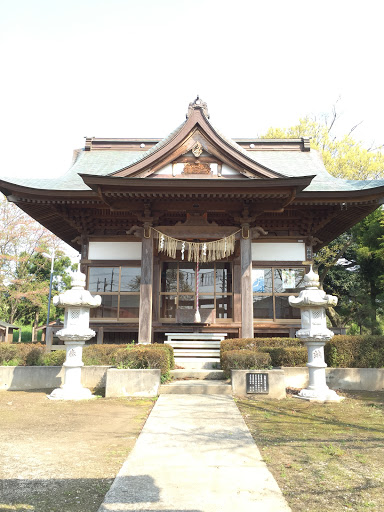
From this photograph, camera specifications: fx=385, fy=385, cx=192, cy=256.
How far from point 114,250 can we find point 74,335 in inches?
254

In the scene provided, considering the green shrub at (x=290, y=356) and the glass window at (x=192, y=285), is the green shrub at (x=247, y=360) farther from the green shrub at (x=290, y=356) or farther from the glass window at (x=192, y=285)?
the glass window at (x=192, y=285)

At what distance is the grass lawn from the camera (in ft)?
11.2

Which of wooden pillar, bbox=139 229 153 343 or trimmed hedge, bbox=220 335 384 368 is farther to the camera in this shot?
wooden pillar, bbox=139 229 153 343

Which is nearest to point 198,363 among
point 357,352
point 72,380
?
point 72,380

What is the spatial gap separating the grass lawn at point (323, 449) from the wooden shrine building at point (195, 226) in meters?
4.93

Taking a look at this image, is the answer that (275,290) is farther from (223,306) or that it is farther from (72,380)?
(72,380)

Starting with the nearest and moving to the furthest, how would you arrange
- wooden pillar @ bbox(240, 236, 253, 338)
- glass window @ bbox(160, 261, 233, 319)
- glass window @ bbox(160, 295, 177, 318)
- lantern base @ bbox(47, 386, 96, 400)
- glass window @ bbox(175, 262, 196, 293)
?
lantern base @ bbox(47, 386, 96, 400) < wooden pillar @ bbox(240, 236, 253, 338) < glass window @ bbox(160, 261, 233, 319) < glass window @ bbox(160, 295, 177, 318) < glass window @ bbox(175, 262, 196, 293)

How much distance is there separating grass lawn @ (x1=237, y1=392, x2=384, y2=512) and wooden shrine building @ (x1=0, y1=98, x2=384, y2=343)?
493 centimetres

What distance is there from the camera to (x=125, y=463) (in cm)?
412

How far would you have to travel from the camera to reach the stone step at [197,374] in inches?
395

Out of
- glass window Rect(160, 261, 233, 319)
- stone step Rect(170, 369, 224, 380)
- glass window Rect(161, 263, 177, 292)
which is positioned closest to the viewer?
stone step Rect(170, 369, 224, 380)

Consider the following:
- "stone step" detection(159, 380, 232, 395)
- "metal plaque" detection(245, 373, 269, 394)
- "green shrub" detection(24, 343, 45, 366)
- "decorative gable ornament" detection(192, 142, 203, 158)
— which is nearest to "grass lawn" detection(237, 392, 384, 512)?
"metal plaque" detection(245, 373, 269, 394)

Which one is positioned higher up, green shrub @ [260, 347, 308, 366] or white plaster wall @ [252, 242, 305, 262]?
white plaster wall @ [252, 242, 305, 262]

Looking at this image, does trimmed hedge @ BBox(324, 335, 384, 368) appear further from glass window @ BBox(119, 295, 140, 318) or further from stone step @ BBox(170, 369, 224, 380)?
glass window @ BBox(119, 295, 140, 318)
